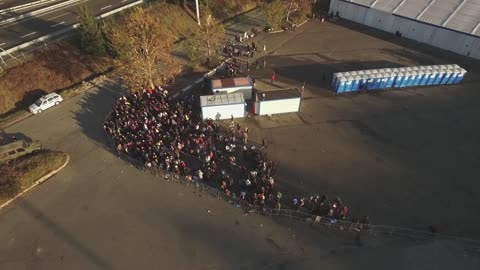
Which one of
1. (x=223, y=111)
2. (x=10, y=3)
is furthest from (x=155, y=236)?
(x=10, y=3)

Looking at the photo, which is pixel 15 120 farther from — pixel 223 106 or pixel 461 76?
pixel 461 76

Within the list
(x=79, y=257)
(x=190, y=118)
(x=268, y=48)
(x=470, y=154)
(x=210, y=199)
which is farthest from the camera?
(x=268, y=48)

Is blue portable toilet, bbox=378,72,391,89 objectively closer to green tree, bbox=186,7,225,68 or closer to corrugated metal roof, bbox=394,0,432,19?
corrugated metal roof, bbox=394,0,432,19

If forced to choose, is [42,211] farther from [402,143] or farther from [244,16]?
[244,16]

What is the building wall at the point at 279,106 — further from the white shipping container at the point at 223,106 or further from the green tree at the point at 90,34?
the green tree at the point at 90,34

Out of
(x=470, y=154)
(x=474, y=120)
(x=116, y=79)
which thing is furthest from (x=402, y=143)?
(x=116, y=79)
